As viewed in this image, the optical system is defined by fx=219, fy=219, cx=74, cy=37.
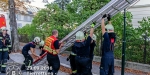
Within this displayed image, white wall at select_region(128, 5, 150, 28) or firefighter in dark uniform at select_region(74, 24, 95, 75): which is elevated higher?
white wall at select_region(128, 5, 150, 28)

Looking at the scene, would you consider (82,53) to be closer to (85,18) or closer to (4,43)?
(4,43)

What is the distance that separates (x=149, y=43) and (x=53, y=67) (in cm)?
503

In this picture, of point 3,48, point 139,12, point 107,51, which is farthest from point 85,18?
point 107,51

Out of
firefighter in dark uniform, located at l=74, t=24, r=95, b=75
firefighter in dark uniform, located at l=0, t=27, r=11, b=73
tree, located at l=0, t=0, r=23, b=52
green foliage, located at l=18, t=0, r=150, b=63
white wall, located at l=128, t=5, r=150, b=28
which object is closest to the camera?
firefighter in dark uniform, located at l=74, t=24, r=95, b=75

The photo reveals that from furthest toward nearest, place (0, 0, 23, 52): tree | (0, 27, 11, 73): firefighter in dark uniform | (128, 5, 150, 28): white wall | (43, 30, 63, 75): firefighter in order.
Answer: (0, 0, 23, 52): tree, (128, 5, 150, 28): white wall, (0, 27, 11, 73): firefighter in dark uniform, (43, 30, 63, 75): firefighter

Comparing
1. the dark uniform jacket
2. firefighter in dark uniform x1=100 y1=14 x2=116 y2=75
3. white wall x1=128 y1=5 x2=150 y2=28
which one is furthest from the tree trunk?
firefighter in dark uniform x1=100 y1=14 x2=116 y2=75

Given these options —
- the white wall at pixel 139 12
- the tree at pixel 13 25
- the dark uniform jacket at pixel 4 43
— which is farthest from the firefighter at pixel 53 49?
the tree at pixel 13 25

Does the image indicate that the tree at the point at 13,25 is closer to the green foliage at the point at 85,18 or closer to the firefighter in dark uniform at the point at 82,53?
the green foliage at the point at 85,18

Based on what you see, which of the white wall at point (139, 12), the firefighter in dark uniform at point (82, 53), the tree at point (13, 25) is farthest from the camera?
the tree at point (13, 25)

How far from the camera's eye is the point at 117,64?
11.1 meters

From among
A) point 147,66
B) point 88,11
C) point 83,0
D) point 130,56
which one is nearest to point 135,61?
point 130,56

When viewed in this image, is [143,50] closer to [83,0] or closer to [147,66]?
[147,66]

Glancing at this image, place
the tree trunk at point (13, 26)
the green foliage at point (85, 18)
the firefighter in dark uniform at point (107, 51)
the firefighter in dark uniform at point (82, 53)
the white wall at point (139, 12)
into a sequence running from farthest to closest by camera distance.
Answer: the tree trunk at point (13, 26), the white wall at point (139, 12), the green foliage at point (85, 18), the firefighter in dark uniform at point (82, 53), the firefighter in dark uniform at point (107, 51)

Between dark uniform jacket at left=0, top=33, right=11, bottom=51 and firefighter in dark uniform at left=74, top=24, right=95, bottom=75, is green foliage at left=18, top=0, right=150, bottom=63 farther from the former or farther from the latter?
dark uniform jacket at left=0, top=33, right=11, bottom=51
